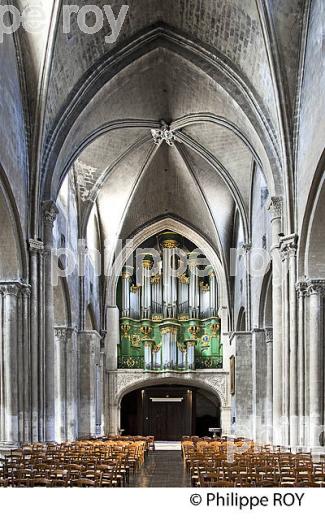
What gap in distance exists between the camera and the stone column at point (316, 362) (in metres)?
23.0

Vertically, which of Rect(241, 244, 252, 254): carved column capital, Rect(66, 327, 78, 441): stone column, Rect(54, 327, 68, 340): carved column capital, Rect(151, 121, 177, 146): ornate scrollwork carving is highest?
Rect(151, 121, 177, 146): ornate scrollwork carving

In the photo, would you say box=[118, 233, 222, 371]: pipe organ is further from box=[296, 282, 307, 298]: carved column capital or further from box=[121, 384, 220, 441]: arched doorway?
box=[296, 282, 307, 298]: carved column capital

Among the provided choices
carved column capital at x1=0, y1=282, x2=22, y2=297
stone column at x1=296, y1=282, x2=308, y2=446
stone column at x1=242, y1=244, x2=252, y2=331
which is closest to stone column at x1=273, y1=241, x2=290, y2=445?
stone column at x1=296, y1=282, x2=308, y2=446

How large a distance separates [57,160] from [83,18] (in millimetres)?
4801

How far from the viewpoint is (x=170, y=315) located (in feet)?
154

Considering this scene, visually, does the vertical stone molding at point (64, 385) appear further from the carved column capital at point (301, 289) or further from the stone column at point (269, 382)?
the carved column capital at point (301, 289)

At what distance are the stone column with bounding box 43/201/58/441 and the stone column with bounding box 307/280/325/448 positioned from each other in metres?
8.47

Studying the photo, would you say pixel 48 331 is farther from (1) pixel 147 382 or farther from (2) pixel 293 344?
(1) pixel 147 382

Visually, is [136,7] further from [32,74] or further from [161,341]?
[161,341]

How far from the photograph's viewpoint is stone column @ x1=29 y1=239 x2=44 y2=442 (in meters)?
25.0

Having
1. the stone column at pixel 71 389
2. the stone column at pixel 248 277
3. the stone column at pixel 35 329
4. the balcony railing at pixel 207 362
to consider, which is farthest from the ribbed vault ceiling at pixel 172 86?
the balcony railing at pixel 207 362

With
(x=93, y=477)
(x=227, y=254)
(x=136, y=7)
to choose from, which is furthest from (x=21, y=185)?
(x=227, y=254)

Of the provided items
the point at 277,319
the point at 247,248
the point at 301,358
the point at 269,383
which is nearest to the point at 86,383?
the point at 269,383

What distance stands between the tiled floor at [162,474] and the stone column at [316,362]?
402 centimetres
